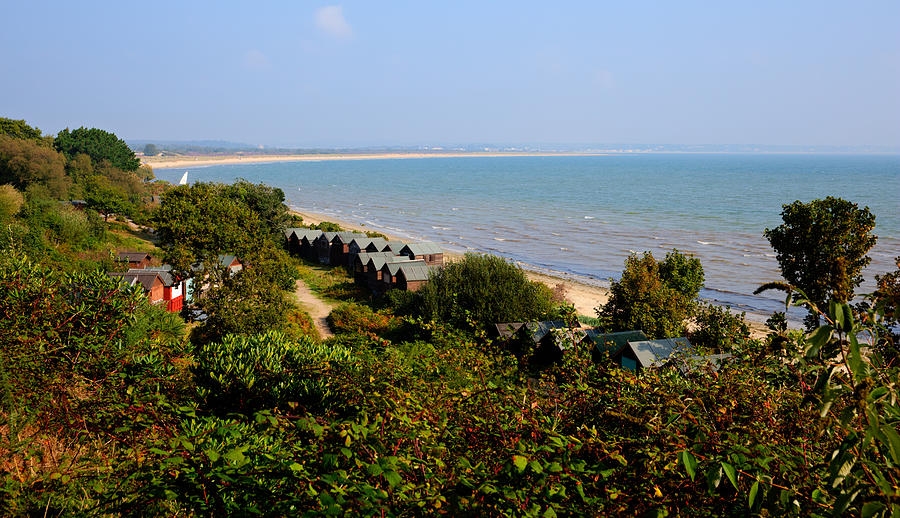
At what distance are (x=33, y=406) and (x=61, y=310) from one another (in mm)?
2042

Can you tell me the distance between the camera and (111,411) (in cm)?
582

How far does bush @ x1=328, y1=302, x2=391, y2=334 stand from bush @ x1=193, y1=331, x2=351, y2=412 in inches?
425

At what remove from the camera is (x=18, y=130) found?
72562mm

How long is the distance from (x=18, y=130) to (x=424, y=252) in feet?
212

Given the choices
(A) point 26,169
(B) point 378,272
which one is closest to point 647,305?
(B) point 378,272

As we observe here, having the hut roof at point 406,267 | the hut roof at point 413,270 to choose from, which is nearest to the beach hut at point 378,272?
the hut roof at point 406,267

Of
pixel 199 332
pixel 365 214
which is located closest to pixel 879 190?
pixel 365 214

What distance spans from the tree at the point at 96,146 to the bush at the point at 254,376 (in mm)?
77993

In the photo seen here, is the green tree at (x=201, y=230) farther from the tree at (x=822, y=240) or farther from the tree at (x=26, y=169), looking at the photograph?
the tree at (x=26, y=169)

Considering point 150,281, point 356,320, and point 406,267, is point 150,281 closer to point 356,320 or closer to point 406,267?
point 356,320

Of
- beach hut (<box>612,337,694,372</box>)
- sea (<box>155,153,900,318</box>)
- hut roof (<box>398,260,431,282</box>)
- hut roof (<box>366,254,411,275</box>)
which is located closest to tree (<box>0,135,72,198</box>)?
sea (<box>155,153,900,318</box>)

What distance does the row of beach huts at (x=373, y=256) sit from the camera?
35.7m

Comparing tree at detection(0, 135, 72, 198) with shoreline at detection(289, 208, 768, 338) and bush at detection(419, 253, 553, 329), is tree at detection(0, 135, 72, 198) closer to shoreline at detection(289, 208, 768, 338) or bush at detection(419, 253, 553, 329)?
shoreline at detection(289, 208, 768, 338)

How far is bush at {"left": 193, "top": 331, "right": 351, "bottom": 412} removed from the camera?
48.3 feet
